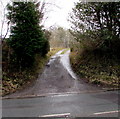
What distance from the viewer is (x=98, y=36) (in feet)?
40.4

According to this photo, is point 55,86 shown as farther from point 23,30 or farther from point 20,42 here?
point 23,30

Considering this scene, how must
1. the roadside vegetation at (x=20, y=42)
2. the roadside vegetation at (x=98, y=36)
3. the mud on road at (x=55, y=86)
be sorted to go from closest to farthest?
1. the mud on road at (x=55, y=86)
2. the roadside vegetation at (x=20, y=42)
3. the roadside vegetation at (x=98, y=36)

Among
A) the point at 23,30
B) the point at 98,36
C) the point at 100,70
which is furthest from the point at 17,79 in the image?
the point at 98,36

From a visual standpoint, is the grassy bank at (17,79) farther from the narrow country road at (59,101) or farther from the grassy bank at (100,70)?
the grassy bank at (100,70)

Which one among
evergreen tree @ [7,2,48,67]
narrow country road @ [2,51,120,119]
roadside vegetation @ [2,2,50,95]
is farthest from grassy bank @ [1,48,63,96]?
evergreen tree @ [7,2,48,67]

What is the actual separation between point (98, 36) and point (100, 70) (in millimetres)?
3208

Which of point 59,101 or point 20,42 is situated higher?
point 20,42

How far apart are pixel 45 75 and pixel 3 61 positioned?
12.8ft

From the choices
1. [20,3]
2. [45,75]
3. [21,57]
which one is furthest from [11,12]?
[45,75]

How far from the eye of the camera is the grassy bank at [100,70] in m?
10.3

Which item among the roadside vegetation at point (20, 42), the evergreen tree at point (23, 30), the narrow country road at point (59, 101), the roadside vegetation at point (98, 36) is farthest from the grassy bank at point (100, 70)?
the evergreen tree at point (23, 30)

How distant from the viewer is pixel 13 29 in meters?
11.3

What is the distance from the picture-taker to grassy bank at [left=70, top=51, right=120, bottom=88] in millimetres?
10281

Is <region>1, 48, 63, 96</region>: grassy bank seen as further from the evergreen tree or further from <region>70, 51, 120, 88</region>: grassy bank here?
<region>70, 51, 120, 88</region>: grassy bank
